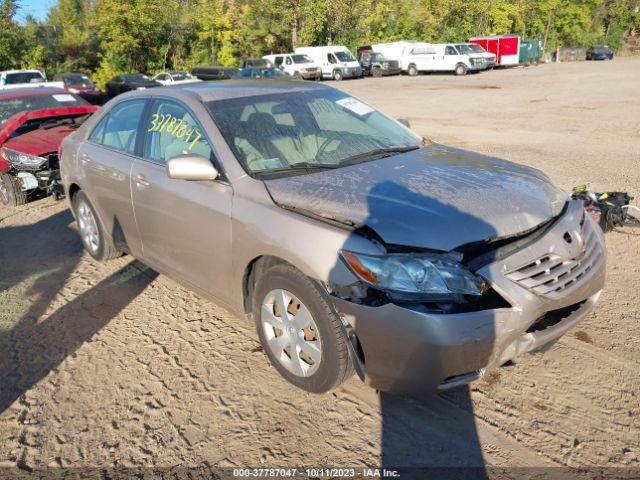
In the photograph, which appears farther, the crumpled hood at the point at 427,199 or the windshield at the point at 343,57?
the windshield at the point at 343,57

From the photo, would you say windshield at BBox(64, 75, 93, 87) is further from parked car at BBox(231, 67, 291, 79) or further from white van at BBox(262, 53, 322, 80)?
white van at BBox(262, 53, 322, 80)

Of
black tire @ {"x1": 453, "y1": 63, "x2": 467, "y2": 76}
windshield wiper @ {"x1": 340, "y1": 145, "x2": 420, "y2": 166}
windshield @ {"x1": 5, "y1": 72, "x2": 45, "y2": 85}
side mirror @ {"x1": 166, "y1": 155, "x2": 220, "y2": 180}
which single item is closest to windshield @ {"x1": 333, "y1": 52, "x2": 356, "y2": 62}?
black tire @ {"x1": 453, "y1": 63, "x2": 467, "y2": 76}

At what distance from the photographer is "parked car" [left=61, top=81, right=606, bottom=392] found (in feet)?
8.42

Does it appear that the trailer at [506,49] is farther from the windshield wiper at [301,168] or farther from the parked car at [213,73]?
the windshield wiper at [301,168]

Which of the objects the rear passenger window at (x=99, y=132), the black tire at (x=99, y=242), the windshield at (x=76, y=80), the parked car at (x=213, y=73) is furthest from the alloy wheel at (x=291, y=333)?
the parked car at (x=213, y=73)

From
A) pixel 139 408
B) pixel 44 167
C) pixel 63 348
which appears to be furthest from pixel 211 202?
pixel 44 167

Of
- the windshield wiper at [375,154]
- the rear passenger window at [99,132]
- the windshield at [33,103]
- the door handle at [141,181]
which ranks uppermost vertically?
the windshield at [33,103]

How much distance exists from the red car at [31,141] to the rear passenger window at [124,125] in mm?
3123

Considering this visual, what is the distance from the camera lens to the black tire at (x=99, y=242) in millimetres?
4881

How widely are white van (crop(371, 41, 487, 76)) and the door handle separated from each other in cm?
3544

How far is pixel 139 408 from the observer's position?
10.1 feet

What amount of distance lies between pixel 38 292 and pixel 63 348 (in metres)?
1.17

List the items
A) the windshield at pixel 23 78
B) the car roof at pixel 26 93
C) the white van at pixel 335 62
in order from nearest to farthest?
1. the car roof at pixel 26 93
2. the windshield at pixel 23 78
3. the white van at pixel 335 62

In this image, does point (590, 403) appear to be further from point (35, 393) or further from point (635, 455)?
point (35, 393)
